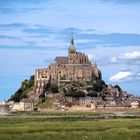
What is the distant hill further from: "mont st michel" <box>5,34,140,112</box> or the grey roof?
the grey roof

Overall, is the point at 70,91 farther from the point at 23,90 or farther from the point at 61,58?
the point at 23,90

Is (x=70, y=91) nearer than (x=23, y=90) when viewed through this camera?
Yes

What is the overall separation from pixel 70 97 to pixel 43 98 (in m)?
9.26

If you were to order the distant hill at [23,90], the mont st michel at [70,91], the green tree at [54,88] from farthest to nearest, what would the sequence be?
the distant hill at [23,90] < the green tree at [54,88] < the mont st michel at [70,91]

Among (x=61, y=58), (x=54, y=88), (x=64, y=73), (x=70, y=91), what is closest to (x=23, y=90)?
(x=61, y=58)

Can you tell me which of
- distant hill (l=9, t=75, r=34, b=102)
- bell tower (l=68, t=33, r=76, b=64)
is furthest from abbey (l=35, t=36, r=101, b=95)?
distant hill (l=9, t=75, r=34, b=102)

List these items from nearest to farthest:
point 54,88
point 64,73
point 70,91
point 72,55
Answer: point 70,91, point 54,88, point 64,73, point 72,55

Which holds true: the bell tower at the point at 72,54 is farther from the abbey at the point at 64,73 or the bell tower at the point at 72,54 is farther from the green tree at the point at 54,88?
the green tree at the point at 54,88

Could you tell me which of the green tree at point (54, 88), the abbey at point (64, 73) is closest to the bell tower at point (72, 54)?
the abbey at point (64, 73)

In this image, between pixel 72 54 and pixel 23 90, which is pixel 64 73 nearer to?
pixel 72 54

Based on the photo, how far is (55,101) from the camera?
171 metres

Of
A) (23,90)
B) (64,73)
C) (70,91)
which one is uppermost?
(64,73)

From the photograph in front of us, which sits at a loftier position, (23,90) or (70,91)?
(23,90)

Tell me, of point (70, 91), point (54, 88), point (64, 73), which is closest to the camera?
point (70, 91)
